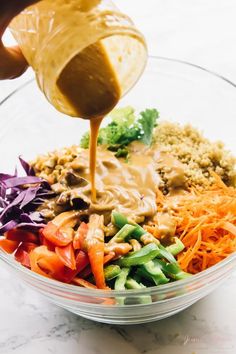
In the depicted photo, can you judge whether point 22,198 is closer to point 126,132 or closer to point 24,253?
point 24,253

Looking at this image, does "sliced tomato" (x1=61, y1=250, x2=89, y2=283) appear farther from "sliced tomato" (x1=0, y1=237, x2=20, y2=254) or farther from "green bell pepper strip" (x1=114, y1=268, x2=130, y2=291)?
"sliced tomato" (x1=0, y1=237, x2=20, y2=254)

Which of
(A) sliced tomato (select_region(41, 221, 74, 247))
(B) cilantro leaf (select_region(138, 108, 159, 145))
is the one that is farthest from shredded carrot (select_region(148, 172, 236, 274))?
(B) cilantro leaf (select_region(138, 108, 159, 145))

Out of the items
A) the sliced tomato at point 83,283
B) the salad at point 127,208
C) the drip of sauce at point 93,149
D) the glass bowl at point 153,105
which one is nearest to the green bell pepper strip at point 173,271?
the salad at point 127,208

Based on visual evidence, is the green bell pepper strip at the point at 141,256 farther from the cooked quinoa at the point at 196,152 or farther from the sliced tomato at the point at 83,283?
the cooked quinoa at the point at 196,152

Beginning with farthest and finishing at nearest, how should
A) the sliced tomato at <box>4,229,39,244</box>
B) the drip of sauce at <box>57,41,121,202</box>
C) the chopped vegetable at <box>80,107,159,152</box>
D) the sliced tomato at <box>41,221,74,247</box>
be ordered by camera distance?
1. the chopped vegetable at <box>80,107,159,152</box>
2. the sliced tomato at <box>4,229,39,244</box>
3. the sliced tomato at <box>41,221,74,247</box>
4. the drip of sauce at <box>57,41,121,202</box>

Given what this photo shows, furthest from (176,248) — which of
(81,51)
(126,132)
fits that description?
(81,51)

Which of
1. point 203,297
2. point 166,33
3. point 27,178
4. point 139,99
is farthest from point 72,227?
point 166,33

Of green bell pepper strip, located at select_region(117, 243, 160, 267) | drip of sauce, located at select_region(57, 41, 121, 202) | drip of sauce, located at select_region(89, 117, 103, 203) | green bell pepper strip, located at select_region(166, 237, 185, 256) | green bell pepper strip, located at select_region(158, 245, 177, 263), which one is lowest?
green bell pepper strip, located at select_region(166, 237, 185, 256)
